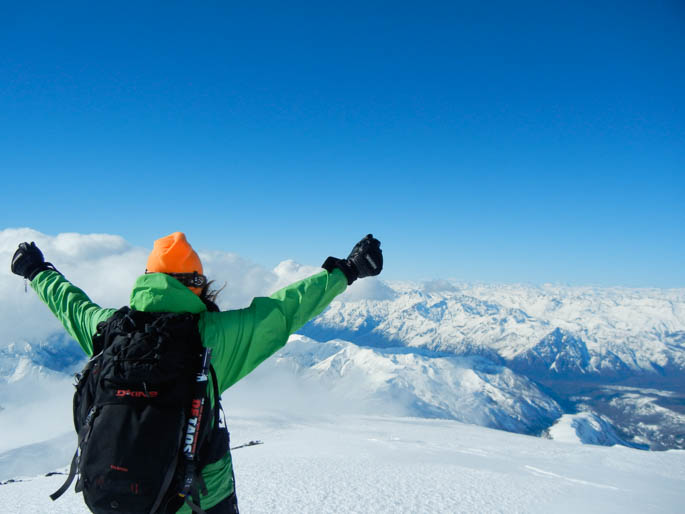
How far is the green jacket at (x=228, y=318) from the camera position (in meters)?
3.38

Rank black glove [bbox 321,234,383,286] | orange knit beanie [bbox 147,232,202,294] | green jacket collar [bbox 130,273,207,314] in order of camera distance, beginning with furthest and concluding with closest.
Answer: black glove [bbox 321,234,383,286] < orange knit beanie [bbox 147,232,202,294] < green jacket collar [bbox 130,273,207,314]

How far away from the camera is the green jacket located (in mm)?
3383

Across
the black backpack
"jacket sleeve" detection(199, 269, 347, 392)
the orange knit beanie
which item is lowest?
the black backpack

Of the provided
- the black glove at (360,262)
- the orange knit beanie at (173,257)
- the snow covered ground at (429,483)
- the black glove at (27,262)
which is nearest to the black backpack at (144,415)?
the orange knit beanie at (173,257)

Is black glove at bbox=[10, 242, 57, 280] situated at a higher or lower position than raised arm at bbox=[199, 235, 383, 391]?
higher

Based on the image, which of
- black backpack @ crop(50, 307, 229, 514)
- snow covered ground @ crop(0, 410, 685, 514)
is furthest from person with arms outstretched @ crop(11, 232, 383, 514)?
snow covered ground @ crop(0, 410, 685, 514)

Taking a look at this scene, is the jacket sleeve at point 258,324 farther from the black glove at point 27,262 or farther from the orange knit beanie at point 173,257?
the black glove at point 27,262

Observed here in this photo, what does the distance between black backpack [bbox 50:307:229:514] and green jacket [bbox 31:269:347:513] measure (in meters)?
0.14

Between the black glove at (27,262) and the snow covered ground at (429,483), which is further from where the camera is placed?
the snow covered ground at (429,483)

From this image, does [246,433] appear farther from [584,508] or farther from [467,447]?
[584,508]

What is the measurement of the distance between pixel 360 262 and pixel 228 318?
1528mm

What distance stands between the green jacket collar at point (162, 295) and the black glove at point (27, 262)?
2191 mm

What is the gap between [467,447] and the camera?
17.5 metres

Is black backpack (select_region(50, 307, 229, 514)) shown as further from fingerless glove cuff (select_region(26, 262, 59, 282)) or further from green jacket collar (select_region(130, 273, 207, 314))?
fingerless glove cuff (select_region(26, 262, 59, 282))
